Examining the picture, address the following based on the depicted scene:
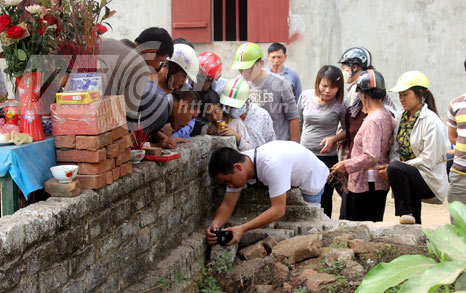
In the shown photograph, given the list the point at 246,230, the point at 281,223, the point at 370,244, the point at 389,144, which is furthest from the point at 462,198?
the point at 246,230

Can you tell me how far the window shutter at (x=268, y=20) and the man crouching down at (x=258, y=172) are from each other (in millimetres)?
4940

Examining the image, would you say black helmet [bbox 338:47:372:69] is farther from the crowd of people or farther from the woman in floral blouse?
the woman in floral blouse

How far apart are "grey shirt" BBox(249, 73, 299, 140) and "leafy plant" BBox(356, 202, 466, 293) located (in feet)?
13.4

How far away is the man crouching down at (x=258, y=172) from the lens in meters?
4.64

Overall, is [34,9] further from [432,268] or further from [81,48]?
[432,268]

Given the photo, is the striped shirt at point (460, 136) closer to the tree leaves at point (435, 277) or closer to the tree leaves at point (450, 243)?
the tree leaves at point (450, 243)

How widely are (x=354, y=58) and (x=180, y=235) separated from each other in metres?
2.91

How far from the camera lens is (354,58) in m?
6.10

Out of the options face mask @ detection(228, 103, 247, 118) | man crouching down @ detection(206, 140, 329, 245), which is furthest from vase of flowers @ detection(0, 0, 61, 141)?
face mask @ detection(228, 103, 247, 118)

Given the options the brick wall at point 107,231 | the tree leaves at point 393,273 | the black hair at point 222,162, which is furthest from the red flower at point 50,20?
the tree leaves at point 393,273

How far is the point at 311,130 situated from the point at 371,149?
94 centimetres

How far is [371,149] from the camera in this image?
520cm

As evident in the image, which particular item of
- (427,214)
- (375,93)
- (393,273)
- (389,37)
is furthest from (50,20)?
(389,37)

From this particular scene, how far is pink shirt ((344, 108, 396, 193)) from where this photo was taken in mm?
5211
